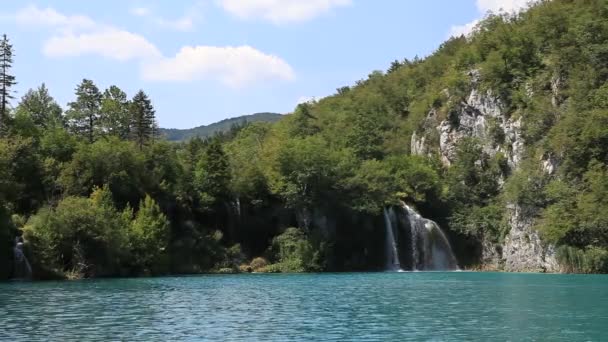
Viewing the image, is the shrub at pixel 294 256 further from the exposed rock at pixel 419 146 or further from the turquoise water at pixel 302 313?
the exposed rock at pixel 419 146

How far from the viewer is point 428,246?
264 ft

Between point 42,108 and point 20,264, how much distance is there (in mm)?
57208

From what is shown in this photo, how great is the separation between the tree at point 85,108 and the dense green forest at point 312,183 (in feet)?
0.67

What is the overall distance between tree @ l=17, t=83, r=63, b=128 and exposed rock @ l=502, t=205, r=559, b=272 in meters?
61.9

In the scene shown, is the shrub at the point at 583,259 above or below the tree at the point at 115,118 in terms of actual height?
below

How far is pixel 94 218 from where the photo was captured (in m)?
57.6

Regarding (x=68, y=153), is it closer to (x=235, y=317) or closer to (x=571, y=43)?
(x=235, y=317)

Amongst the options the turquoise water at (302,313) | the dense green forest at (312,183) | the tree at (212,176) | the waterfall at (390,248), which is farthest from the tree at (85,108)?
the turquoise water at (302,313)

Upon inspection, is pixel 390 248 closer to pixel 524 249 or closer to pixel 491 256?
pixel 491 256

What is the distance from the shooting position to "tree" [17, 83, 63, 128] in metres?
100

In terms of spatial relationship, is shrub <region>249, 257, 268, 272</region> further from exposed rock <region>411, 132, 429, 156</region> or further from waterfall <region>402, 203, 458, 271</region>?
exposed rock <region>411, 132, 429, 156</region>

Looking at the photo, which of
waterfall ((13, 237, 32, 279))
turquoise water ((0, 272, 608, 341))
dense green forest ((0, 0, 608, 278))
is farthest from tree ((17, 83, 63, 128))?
turquoise water ((0, 272, 608, 341))

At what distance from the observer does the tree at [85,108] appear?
98.2m

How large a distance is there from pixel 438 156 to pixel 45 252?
61008 millimetres
